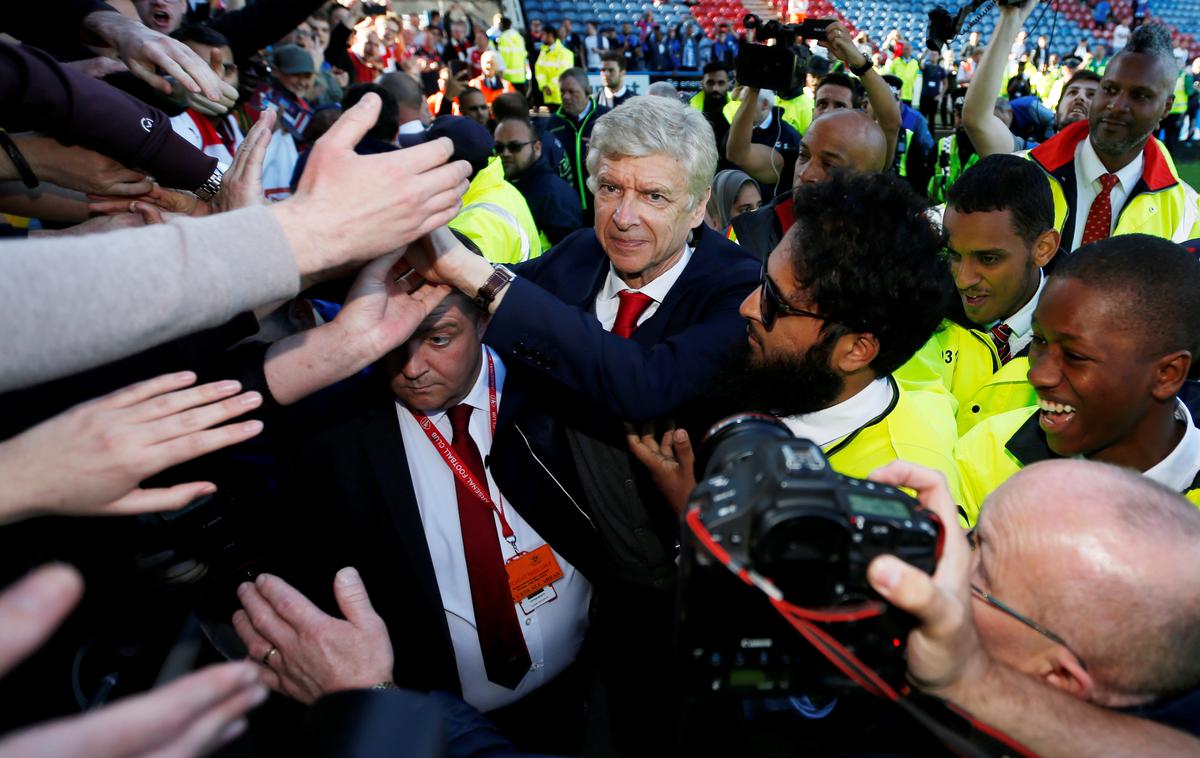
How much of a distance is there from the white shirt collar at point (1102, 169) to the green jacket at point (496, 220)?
8.99 feet

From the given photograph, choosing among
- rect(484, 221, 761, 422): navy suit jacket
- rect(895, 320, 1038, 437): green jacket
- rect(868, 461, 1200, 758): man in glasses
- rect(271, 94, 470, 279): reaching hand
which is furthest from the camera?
rect(895, 320, 1038, 437): green jacket

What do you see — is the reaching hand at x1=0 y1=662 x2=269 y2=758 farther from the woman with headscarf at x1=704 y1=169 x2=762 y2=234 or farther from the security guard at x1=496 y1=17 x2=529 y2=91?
the security guard at x1=496 y1=17 x2=529 y2=91

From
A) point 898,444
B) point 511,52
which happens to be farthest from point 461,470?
point 511,52

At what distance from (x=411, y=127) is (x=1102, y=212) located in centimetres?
420

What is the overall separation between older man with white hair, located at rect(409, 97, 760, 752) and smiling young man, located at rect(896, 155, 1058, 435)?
0.96m

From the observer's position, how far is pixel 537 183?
15.8ft

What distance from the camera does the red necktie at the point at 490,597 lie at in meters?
1.97

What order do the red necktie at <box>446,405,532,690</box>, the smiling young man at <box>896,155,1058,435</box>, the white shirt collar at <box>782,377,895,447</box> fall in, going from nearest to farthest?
the white shirt collar at <box>782,377,895,447</box>
the red necktie at <box>446,405,532,690</box>
the smiling young man at <box>896,155,1058,435</box>

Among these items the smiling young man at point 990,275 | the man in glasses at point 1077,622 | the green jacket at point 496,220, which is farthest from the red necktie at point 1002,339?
the green jacket at point 496,220

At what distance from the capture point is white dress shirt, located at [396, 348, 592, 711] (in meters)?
2.00

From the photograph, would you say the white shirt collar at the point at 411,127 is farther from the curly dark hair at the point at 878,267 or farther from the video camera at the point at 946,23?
the curly dark hair at the point at 878,267

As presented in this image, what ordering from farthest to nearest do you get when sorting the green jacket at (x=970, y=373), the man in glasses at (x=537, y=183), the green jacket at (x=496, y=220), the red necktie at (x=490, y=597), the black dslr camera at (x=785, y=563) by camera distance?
the man in glasses at (x=537, y=183)
the green jacket at (x=496, y=220)
the green jacket at (x=970, y=373)
the red necktie at (x=490, y=597)
the black dslr camera at (x=785, y=563)

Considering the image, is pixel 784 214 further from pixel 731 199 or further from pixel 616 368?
pixel 616 368

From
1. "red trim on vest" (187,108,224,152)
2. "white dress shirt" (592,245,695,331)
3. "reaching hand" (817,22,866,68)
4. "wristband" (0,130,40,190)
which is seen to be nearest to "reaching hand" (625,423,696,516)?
"white dress shirt" (592,245,695,331)
